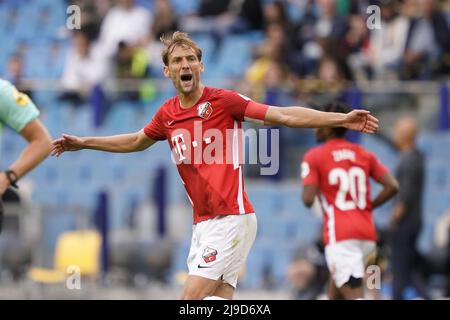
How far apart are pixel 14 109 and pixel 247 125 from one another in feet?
17.2

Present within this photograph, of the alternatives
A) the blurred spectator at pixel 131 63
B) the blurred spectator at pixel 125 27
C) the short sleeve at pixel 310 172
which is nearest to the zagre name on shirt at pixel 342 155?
the short sleeve at pixel 310 172

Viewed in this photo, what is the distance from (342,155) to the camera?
10289mm

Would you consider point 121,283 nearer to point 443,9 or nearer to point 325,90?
point 325,90

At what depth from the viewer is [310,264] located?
42.7 feet

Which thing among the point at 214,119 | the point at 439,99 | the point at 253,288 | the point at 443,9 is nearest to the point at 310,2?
the point at 443,9

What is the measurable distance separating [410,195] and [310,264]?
50.6 inches

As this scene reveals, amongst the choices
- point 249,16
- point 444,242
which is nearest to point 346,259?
point 444,242

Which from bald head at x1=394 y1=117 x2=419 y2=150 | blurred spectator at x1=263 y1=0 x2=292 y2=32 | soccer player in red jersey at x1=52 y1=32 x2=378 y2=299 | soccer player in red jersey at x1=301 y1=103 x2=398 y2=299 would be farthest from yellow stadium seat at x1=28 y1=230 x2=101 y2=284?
soccer player in red jersey at x1=52 y1=32 x2=378 y2=299

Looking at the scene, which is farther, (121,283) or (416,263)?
(121,283)

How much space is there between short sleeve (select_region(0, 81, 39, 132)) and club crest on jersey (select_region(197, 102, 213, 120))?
4.29 feet

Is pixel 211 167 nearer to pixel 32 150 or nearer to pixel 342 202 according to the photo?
pixel 32 150

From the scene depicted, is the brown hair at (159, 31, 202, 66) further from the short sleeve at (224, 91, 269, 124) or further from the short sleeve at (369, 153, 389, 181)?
the short sleeve at (369, 153, 389, 181)

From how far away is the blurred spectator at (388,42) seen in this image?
1526cm

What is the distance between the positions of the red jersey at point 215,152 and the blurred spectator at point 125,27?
341 inches
